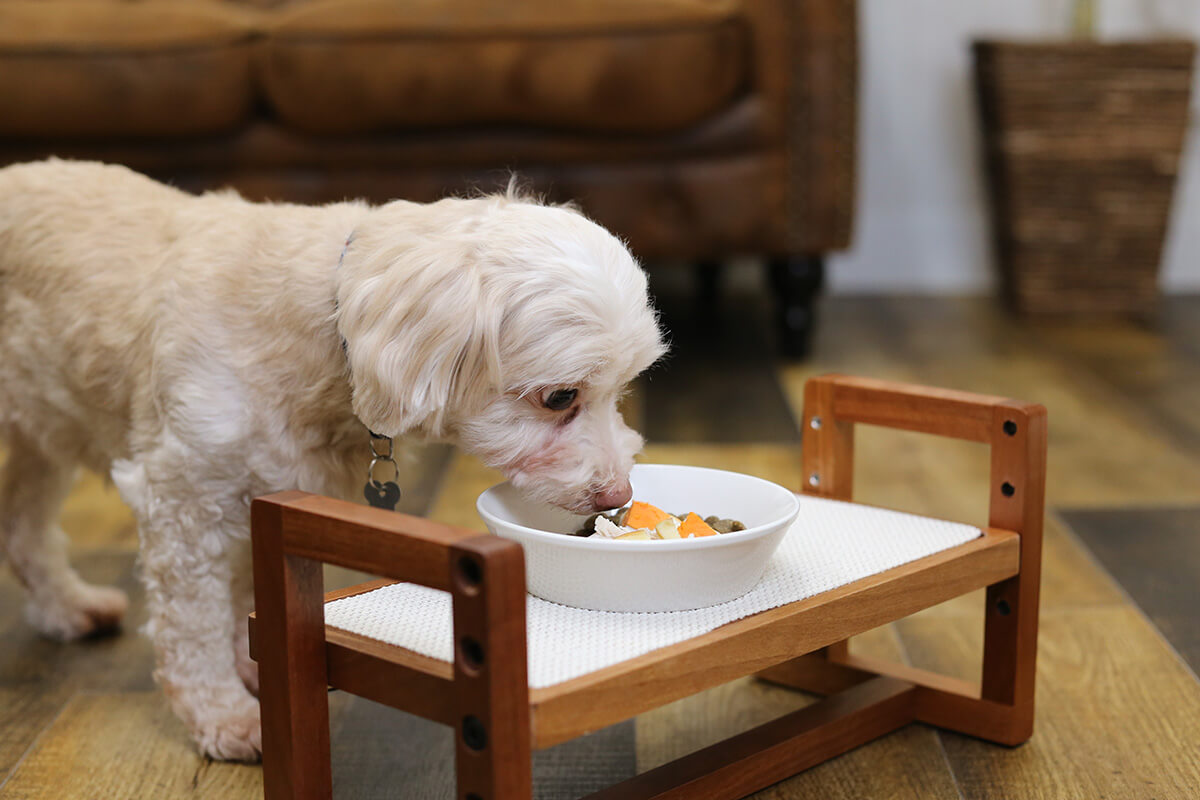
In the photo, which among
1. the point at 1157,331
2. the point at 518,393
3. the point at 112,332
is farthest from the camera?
the point at 1157,331

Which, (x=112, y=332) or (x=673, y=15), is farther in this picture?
(x=673, y=15)

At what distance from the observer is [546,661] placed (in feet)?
3.14

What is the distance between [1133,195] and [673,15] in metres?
1.68

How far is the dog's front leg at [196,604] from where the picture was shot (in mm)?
1318

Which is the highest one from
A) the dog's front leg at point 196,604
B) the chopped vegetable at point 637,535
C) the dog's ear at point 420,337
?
the dog's ear at point 420,337

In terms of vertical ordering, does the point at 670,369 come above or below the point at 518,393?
below

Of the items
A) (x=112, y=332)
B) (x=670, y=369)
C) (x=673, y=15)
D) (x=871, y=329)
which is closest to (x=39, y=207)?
(x=112, y=332)

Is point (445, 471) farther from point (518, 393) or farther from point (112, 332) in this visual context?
point (518, 393)

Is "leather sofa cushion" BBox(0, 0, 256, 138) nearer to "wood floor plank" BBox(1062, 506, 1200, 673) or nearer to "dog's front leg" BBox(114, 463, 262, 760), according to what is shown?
"dog's front leg" BBox(114, 463, 262, 760)

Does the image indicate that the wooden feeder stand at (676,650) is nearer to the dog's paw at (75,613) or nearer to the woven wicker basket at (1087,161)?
the dog's paw at (75,613)

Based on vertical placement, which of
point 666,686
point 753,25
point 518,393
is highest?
point 753,25

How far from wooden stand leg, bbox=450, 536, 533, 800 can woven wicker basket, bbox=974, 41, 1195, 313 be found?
3.15 metres

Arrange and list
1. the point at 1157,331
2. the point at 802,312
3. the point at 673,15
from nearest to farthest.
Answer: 1. the point at 673,15
2. the point at 802,312
3. the point at 1157,331

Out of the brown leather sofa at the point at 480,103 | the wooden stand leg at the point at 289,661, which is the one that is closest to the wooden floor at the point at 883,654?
the wooden stand leg at the point at 289,661
